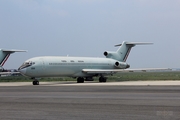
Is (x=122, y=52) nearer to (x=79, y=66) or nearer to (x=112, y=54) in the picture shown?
(x=112, y=54)

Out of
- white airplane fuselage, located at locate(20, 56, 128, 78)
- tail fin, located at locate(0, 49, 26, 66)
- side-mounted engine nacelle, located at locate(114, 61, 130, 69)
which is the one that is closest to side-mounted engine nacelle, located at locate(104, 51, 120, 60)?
white airplane fuselage, located at locate(20, 56, 128, 78)

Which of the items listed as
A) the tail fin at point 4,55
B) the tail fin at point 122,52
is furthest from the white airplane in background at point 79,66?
the tail fin at point 4,55

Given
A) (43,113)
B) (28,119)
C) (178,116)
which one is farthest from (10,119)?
(178,116)

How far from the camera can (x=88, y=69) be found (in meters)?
46.9

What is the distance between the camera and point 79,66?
1794 inches

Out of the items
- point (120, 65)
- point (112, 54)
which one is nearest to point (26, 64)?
point (120, 65)

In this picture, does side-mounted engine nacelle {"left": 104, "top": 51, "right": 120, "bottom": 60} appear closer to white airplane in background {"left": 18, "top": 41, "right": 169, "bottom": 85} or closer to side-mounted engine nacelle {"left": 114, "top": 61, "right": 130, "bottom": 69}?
white airplane in background {"left": 18, "top": 41, "right": 169, "bottom": 85}

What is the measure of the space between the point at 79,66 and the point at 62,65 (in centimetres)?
369

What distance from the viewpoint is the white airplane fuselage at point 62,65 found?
39156mm

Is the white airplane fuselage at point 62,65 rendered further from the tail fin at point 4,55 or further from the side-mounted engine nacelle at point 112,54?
the tail fin at point 4,55

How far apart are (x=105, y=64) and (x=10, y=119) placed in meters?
39.9

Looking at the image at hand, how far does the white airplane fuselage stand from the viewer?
3916 cm

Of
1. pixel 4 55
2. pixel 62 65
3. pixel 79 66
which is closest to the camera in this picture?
pixel 62 65

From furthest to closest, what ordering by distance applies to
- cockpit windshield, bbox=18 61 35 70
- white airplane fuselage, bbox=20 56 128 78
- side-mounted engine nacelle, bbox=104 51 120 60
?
side-mounted engine nacelle, bbox=104 51 120 60
white airplane fuselage, bbox=20 56 128 78
cockpit windshield, bbox=18 61 35 70
